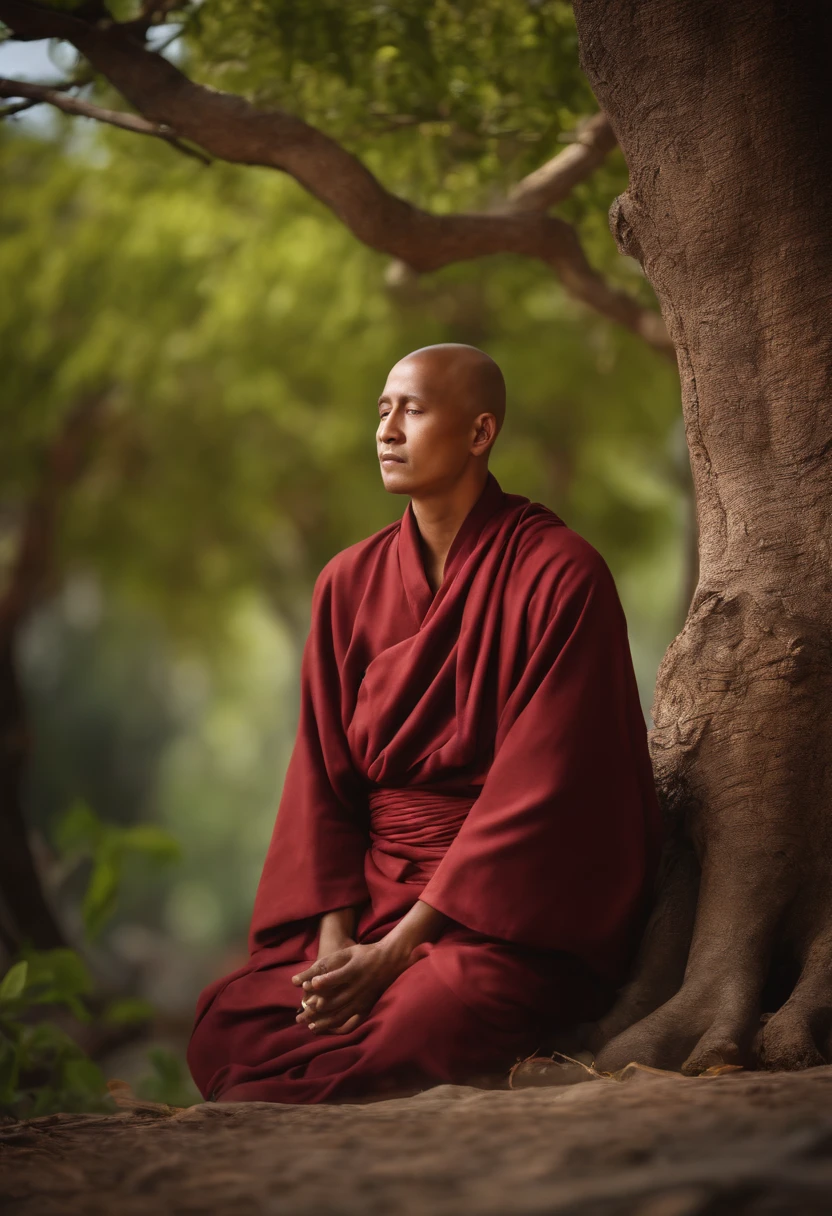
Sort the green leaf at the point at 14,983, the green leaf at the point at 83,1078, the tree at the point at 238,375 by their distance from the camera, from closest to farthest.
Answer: the green leaf at the point at 14,983, the green leaf at the point at 83,1078, the tree at the point at 238,375

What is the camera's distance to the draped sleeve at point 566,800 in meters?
2.55

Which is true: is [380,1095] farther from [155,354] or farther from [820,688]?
[155,354]

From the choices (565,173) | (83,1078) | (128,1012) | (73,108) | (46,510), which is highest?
(73,108)

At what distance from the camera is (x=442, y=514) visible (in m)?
2.98

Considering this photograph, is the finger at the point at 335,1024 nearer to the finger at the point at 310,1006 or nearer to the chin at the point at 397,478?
the finger at the point at 310,1006

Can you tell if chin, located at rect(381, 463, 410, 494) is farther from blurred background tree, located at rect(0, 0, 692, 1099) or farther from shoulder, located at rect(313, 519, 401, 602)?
blurred background tree, located at rect(0, 0, 692, 1099)

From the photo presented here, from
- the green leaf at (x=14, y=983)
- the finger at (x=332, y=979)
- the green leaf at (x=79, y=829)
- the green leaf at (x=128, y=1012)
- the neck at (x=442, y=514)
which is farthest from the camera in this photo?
the green leaf at (x=128, y=1012)

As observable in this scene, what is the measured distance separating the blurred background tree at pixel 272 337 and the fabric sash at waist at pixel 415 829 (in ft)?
8.16

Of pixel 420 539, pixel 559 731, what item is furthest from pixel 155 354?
pixel 559 731

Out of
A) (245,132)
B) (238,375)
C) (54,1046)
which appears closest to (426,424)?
(245,132)

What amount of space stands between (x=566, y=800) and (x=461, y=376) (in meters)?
1.08

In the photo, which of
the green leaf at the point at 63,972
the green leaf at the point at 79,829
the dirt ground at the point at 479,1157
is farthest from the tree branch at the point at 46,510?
the dirt ground at the point at 479,1157

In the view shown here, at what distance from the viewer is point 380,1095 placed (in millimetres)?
2459

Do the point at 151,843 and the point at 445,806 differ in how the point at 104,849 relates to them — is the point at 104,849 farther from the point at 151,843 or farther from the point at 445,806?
the point at 445,806
